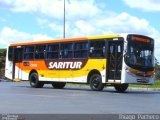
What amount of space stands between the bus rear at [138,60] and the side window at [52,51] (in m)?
5.71

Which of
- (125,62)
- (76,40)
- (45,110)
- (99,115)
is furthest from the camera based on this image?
(76,40)

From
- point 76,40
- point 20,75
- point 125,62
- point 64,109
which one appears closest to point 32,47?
point 20,75

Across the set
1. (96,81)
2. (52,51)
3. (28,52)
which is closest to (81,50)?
(96,81)

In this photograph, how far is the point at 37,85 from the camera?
3281 centimetres

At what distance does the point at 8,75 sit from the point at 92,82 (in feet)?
28.3

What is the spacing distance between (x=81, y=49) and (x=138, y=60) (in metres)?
3.58

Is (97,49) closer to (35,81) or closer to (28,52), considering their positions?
(35,81)

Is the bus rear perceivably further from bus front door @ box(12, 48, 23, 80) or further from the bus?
bus front door @ box(12, 48, 23, 80)

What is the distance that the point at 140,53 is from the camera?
27.3 metres

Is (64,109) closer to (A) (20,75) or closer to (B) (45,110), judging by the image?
(B) (45,110)

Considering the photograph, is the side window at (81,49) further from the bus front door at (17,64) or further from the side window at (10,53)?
the side window at (10,53)

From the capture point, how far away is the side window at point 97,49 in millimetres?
27703

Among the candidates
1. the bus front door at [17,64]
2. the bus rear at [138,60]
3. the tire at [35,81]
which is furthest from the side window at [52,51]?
the bus rear at [138,60]

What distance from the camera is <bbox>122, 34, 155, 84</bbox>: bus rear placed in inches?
1054
